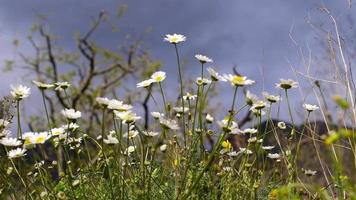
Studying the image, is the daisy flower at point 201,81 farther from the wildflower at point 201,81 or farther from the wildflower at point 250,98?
the wildflower at point 250,98

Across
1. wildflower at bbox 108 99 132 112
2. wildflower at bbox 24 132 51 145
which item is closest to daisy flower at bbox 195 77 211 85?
wildflower at bbox 108 99 132 112

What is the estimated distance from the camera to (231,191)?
3.24 metres

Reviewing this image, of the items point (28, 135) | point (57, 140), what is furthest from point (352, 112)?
point (28, 135)

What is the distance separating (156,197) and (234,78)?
2.73 ft

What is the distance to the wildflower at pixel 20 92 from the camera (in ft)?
9.87

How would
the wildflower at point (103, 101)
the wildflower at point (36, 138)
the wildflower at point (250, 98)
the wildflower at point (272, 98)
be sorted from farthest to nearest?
the wildflower at point (272, 98) < the wildflower at point (250, 98) < the wildflower at point (36, 138) < the wildflower at point (103, 101)

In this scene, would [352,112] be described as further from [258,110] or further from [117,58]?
[117,58]

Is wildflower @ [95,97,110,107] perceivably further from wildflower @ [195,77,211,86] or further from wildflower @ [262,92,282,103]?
wildflower @ [262,92,282,103]

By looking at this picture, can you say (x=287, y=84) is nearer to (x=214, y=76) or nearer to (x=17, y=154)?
(x=214, y=76)

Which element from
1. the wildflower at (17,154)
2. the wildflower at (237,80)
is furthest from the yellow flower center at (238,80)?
the wildflower at (17,154)

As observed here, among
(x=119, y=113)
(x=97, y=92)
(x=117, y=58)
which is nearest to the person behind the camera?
(x=119, y=113)

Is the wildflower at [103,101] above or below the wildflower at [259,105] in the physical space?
above

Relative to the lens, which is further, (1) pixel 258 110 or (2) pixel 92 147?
(2) pixel 92 147

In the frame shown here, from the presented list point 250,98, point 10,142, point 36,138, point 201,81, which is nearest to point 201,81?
point 201,81
